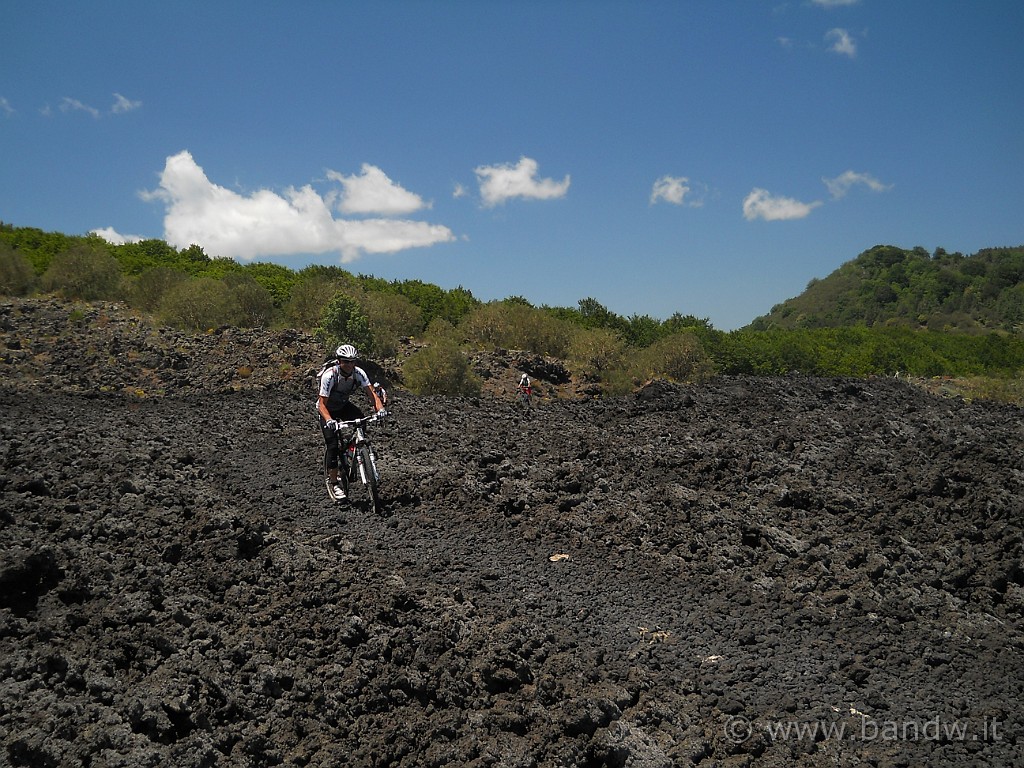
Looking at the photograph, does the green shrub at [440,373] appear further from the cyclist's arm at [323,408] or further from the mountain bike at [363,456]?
the cyclist's arm at [323,408]

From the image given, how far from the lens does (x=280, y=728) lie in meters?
3.24

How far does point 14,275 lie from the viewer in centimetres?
2320

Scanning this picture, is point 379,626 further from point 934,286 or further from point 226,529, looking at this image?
point 934,286

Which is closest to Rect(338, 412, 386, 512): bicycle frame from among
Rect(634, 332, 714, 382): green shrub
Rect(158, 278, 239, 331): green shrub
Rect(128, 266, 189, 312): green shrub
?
Rect(634, 332, 714, 382): green shrub

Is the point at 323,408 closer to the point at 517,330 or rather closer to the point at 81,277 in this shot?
the point at 517,330

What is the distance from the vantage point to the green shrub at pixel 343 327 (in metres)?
19.5

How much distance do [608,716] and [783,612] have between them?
2088mm

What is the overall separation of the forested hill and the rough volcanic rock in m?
54.6

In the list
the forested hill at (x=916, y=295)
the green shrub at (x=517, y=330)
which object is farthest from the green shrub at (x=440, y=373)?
the forested hill at (x=916, y=295)

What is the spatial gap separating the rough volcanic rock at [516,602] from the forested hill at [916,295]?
179ft

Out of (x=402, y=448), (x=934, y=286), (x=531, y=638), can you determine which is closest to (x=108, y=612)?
(x=531, y=638)

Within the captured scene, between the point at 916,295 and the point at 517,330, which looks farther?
Result: the point at 916,295

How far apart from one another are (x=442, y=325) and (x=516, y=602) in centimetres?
1981

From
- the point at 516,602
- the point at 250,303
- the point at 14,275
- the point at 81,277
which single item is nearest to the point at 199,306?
the point at 250,303
